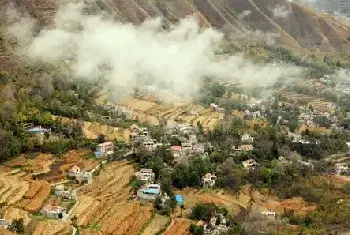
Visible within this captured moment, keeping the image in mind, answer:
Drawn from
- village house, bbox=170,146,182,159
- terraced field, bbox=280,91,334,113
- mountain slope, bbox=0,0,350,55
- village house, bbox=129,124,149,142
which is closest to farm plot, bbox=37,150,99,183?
village house, bbox=129,124,149,142

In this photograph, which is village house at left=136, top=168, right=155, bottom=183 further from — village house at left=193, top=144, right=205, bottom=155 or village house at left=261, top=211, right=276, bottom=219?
village house at left=261, top=211, right=276, bottom=219

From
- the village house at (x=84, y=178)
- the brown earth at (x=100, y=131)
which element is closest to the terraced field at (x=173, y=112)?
the brown earth at (x=100, y=131)

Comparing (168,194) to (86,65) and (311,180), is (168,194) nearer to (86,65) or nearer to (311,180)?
(311,180)

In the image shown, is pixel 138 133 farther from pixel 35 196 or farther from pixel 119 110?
pixel 35 196

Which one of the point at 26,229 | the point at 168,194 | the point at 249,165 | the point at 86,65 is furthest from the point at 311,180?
the point at 86,65

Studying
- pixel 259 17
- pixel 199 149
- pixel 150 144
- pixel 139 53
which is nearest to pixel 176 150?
pixel 199 149
